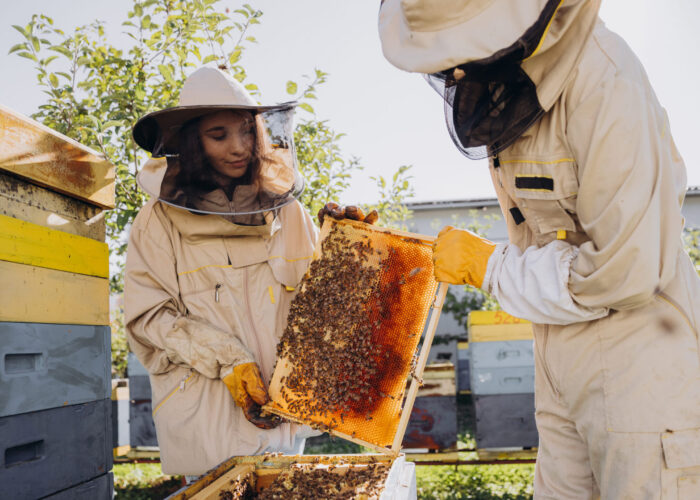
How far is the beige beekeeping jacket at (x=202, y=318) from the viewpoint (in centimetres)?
258

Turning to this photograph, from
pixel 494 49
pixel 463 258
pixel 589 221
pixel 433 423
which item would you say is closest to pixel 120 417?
pixel 433 423

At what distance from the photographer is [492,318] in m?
6.02

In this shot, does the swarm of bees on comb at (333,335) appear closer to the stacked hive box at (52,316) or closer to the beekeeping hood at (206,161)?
the beekeeping hood at (206,161)

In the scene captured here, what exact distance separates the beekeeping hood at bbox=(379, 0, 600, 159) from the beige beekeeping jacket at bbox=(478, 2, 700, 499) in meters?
0.01

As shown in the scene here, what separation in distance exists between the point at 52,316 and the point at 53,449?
0.51m

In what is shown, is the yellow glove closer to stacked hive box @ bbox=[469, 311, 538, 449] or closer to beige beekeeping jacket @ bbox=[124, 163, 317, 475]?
beige beekeeping jacket @ bbox=[124, 163, 317, 475]

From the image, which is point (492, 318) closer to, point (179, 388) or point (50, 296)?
point (179, 388)

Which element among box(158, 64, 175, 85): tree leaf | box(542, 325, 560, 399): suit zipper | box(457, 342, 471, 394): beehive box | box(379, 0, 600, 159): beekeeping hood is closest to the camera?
box(379, 0, 600, 159): beekeeping hood

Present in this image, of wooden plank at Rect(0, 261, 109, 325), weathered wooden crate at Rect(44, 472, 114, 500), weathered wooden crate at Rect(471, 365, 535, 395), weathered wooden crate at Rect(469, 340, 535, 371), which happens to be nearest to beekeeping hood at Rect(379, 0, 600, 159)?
wooden plank at Rect(0, 261, 109, 325)

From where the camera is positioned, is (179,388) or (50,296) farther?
(179,388)

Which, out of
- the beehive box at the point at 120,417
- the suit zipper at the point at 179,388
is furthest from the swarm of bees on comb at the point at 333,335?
the beehive box at the point at 120,417

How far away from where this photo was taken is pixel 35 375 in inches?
80.0

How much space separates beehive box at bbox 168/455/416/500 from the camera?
2.03 m

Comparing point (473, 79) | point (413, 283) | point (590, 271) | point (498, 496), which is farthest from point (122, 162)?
point (498, 496)
